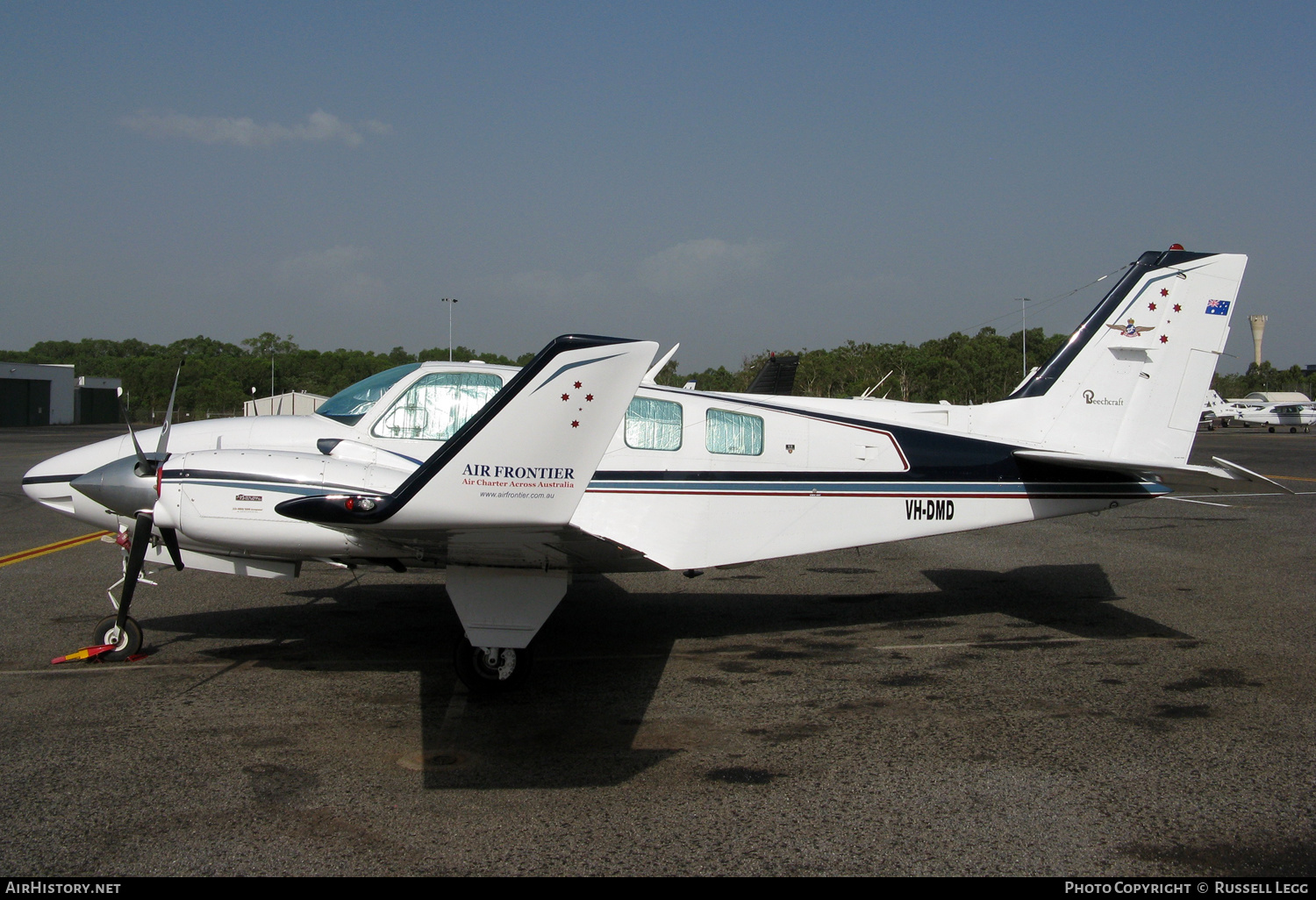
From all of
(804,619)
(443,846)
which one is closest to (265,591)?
(804,619)

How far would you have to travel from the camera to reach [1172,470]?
7.62 metres

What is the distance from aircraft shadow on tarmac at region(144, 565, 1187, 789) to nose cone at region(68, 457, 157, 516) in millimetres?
1571

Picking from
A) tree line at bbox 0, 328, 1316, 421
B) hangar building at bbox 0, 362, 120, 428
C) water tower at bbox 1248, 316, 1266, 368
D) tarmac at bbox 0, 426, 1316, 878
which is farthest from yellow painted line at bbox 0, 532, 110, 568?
water tower at bbox 1248, 316, 1266, 368

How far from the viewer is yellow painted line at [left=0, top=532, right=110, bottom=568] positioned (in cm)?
1149

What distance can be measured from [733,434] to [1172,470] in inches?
150

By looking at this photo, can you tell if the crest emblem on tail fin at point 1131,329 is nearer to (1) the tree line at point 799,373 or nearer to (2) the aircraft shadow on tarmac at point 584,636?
(2) the aircraft shadow on tarmac at point 584,636

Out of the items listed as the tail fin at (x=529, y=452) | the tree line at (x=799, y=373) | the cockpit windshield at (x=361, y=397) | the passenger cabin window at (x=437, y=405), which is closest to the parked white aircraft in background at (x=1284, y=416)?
the tree line at (x=799, y=373)

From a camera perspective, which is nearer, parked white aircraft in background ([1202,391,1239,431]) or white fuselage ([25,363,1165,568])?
white fuselage ([25,363,1165,568])

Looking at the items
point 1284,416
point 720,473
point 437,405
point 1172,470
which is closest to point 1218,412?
point 1284,416

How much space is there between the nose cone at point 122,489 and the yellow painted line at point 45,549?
5178mm

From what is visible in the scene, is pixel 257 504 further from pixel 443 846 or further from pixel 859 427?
pixel 859 427

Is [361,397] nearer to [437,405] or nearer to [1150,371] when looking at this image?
[437,405]

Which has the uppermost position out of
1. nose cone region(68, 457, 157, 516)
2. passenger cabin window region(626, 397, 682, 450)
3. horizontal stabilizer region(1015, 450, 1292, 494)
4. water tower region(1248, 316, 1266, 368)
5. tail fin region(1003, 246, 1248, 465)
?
water tower region(1248, 316, 1266, 368)

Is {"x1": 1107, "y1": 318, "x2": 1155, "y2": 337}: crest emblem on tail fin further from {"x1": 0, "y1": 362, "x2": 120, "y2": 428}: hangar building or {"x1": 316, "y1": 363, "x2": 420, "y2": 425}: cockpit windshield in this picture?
{"x1": 0, "y1": 362, "x2": 120, "y2": 428}: hangar building
